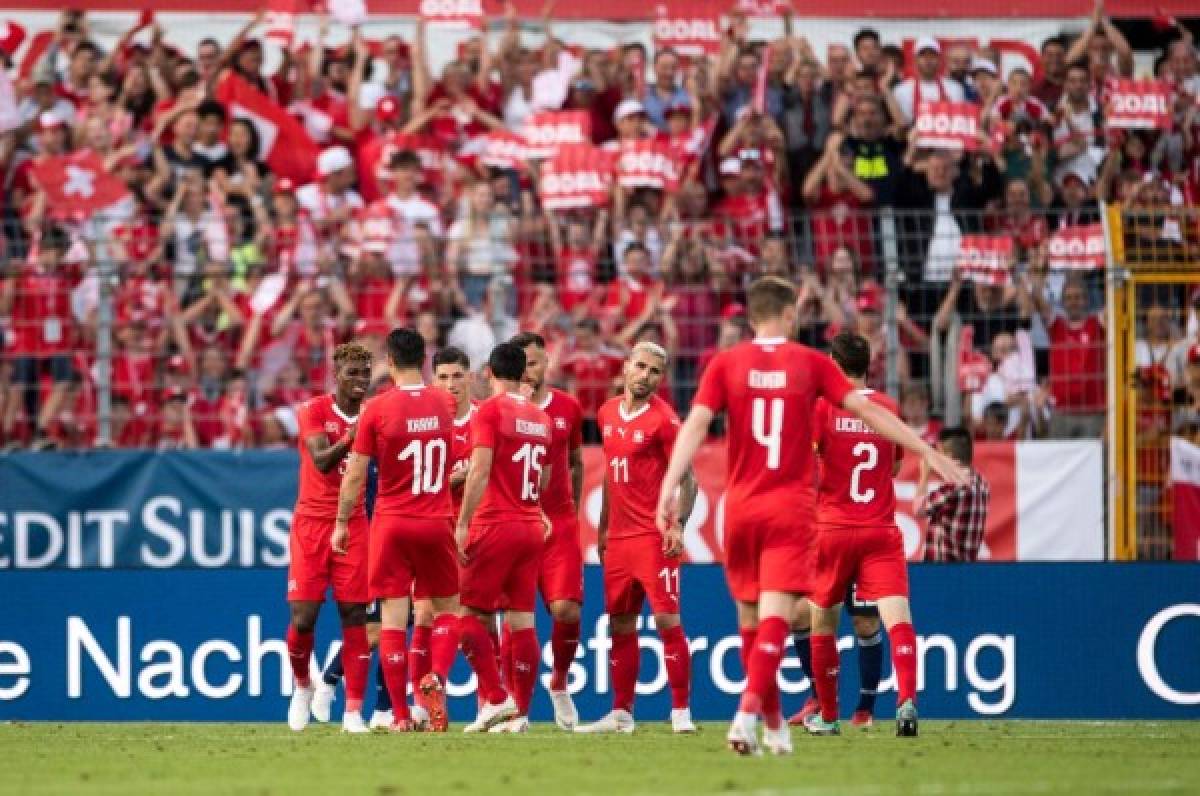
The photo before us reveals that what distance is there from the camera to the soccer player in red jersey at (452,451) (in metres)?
13.9

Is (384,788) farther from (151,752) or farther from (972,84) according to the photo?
(972,84)

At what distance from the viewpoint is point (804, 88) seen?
69.8ft

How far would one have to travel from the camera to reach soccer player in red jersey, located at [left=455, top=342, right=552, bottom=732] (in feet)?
43.8

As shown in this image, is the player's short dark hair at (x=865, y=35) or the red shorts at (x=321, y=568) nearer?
the red shorts at (x=321, y=568)

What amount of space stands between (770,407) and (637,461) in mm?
3136

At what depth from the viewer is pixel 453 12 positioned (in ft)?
69.9

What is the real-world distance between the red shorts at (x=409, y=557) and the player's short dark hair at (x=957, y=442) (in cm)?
486

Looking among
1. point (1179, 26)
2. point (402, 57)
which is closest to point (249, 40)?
point (402, 57)

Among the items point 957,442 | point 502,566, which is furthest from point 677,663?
point 957,442

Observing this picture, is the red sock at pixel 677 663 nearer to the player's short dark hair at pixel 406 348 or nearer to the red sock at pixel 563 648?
the red sock at pixel 563 648

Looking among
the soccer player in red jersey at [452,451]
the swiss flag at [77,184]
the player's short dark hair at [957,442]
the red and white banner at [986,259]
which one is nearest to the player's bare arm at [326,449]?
the soccer player in red jersey at [452,451]

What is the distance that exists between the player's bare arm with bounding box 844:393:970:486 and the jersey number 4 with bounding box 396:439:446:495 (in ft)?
10.1

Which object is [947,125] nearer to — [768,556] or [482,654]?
[482,654]

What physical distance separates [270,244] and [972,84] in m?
6.80
